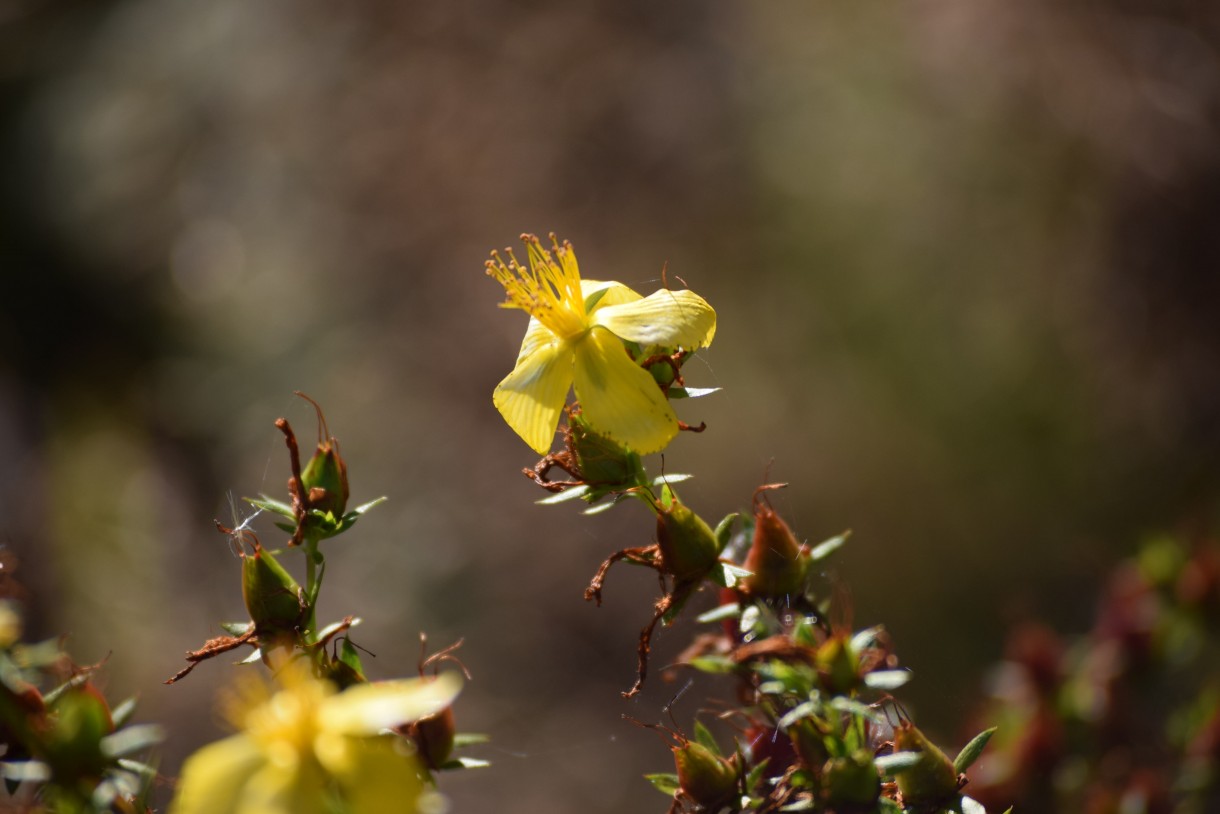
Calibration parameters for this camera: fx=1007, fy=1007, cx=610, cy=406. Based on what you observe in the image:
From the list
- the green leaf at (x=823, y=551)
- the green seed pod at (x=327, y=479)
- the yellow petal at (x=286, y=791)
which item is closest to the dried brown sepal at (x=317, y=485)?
the green seed pod at (x=327, y=479)

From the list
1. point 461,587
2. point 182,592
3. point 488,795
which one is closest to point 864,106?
point 461,587

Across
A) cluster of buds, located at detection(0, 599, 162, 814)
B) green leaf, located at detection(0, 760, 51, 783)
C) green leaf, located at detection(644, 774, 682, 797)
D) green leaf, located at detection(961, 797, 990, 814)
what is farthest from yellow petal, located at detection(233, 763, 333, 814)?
green leaf, located at detection(961, 797, 990, 814)

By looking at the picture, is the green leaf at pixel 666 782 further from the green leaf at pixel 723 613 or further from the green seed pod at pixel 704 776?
the green leaf at pixel 723 613

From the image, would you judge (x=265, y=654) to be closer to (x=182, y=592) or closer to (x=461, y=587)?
(x=461, y=587)

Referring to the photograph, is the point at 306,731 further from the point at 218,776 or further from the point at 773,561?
the point at 773,561

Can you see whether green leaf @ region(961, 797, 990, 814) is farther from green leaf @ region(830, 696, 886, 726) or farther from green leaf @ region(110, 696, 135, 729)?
green leaf @ region(110, 696, 135, 729)
